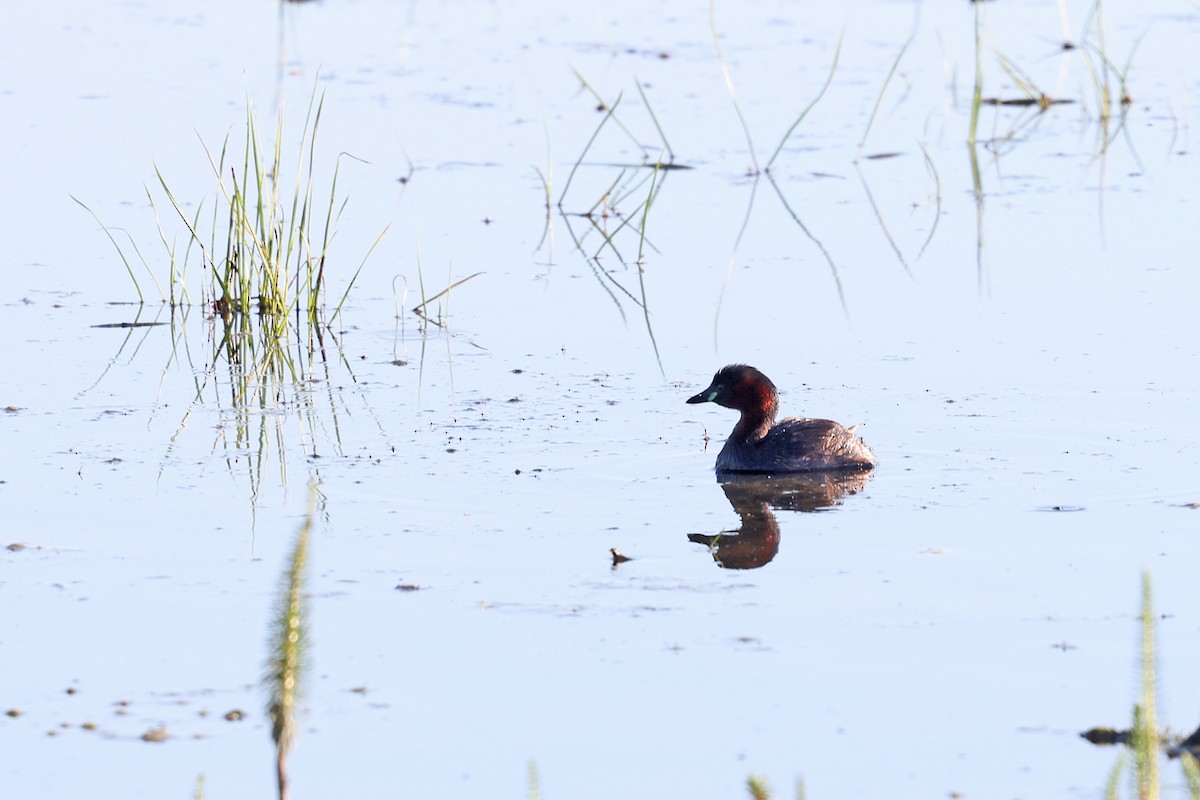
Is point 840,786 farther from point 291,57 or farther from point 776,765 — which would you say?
point 291,57

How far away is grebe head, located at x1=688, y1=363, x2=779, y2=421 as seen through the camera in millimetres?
9320

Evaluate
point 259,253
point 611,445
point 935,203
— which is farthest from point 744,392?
point 935,203

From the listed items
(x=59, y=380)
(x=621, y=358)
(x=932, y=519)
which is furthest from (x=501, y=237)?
(x=932, y=519)

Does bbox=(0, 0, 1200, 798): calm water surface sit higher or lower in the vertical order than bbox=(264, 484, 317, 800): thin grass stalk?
lower

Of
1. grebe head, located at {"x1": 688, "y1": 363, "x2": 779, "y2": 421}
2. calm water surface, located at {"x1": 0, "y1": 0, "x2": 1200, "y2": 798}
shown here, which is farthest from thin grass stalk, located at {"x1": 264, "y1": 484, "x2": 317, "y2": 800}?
grebe head, located at {"x1": 688, "y1": 363, "x2": 779, "y2": 421}

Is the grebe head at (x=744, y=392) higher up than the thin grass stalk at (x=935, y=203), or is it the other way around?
the thin grass stalk at (x=935, y=203)

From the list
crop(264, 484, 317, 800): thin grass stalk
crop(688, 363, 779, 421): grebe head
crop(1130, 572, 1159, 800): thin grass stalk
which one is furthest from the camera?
crop(688, 363, 779, 421): grebe head

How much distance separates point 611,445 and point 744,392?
2.53ft

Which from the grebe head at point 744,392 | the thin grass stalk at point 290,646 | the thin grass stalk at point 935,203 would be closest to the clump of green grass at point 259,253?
the grebe head at point 744,392

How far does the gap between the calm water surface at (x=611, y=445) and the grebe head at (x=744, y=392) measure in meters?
0.32

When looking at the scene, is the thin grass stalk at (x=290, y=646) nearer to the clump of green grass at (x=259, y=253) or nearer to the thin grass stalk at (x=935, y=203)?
the clump of green grass at (x=259, y=253)

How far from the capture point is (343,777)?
5.30 m

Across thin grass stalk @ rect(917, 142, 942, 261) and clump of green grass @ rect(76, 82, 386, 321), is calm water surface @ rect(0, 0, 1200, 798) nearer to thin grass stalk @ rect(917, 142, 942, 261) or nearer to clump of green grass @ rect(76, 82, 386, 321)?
thin grass stalk @ rect(917, 142, 942, 261)

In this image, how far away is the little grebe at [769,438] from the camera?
8883 mm
